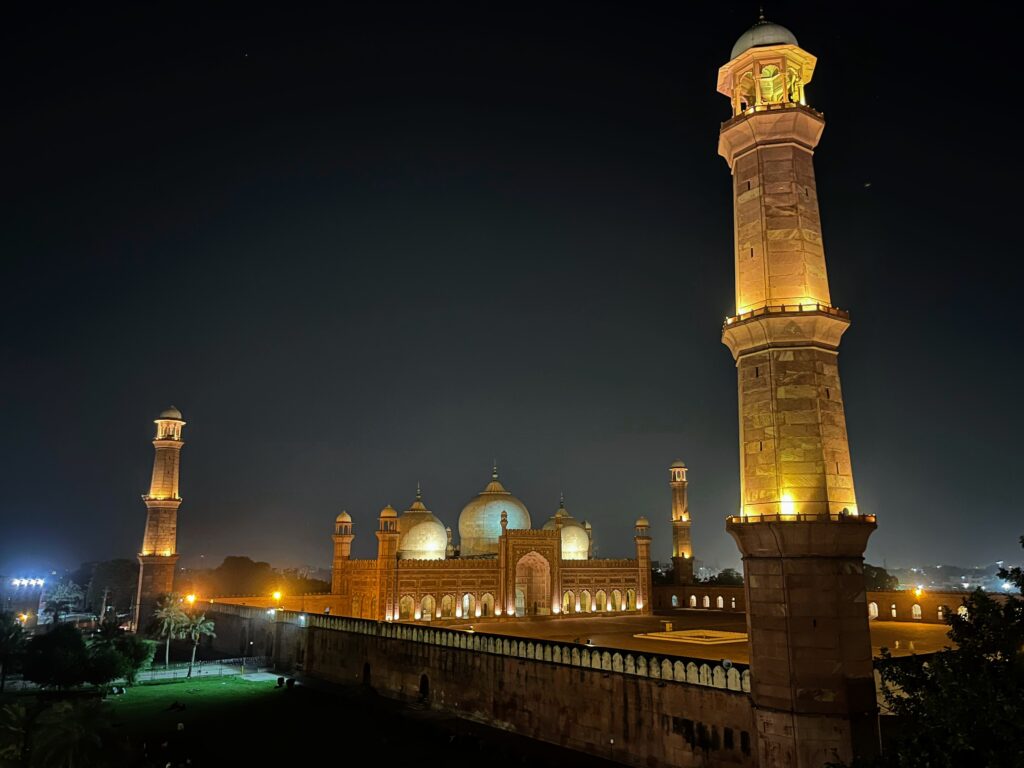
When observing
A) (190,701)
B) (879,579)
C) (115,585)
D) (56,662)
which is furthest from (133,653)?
(115,585)

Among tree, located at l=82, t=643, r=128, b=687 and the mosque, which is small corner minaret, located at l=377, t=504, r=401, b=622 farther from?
tree, located at l=82, t=643, r=128, b=687

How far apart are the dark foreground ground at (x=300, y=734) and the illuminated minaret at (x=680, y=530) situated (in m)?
26.5

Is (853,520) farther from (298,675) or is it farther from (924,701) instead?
(298,675)

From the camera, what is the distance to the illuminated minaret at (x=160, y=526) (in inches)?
1544

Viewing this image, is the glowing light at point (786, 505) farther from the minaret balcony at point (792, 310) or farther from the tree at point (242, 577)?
the tree at point (242, 577)

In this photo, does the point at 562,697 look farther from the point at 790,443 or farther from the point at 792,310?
the point at 792,310

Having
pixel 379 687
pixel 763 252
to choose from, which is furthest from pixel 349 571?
pixel 763 252

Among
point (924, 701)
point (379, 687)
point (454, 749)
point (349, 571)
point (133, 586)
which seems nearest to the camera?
point (924, 701)

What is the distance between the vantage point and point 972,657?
9547 mm

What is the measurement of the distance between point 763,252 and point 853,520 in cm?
581

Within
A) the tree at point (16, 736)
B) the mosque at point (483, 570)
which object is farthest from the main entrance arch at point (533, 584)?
the tree at point (16, 736)

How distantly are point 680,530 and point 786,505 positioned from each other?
33.4 meters

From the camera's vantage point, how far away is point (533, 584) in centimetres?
4041

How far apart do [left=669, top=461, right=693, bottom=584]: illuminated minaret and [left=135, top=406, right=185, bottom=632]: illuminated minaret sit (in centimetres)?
2923
